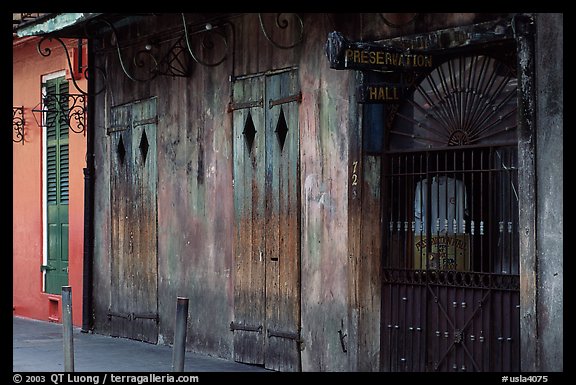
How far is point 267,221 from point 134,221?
3371 millimetres

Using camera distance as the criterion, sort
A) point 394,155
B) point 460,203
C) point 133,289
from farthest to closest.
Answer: point 133,289 → point 394,155 → point 460,203

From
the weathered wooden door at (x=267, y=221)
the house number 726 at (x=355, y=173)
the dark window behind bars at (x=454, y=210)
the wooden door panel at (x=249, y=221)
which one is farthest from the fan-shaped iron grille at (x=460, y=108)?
the wooden door panel at (x=249, y=221)

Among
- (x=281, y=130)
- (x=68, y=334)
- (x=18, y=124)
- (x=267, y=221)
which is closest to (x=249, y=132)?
(x=281, y=130)

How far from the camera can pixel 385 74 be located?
10.2 metres

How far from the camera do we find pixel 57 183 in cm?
1736

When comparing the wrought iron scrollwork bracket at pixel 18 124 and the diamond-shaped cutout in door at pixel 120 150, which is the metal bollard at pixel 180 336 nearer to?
the diamond-shaped cutout in door at pixel 120 150

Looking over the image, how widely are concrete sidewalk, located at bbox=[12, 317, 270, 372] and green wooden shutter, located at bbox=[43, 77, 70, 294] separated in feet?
4.77

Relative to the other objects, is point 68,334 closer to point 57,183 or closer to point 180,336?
point 180,336

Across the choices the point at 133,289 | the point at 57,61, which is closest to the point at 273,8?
the point at 133,289

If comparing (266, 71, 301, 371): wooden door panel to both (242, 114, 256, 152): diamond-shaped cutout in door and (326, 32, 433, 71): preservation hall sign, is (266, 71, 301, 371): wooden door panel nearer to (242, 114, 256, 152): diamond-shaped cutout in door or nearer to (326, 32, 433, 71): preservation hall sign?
(242, 114, 256, 152): diamond-shaped cutout in door

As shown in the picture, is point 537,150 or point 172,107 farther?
point 172,107

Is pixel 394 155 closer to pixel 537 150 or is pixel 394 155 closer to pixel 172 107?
pixel 537 150
